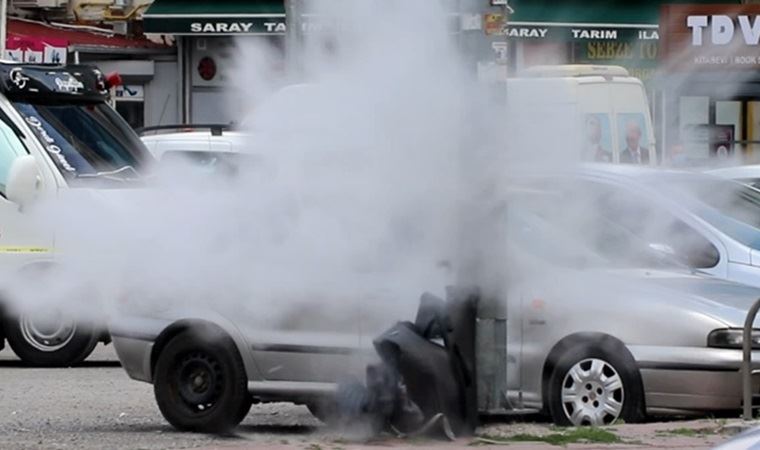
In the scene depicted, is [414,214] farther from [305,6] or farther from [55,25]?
[55,25]

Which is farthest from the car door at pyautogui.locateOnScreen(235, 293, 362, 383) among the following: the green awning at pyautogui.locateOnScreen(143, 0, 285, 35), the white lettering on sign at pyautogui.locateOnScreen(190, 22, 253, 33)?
the green awning at pyautogui.locateOnScreen(143, 0, 285, 35)

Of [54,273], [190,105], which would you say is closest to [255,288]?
[54,273]

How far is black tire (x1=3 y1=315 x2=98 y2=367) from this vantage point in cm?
1441

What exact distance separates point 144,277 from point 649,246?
3333mm

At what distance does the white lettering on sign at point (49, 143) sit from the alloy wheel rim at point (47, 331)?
1.32m

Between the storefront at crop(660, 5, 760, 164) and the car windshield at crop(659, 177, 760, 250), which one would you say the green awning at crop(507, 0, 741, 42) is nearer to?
the storefront at crop(660, 5, 760, 164)

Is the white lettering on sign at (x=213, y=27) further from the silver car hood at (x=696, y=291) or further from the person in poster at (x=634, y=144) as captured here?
the silver car hood at (x=696, y=291)

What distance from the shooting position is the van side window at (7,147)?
14.4 m

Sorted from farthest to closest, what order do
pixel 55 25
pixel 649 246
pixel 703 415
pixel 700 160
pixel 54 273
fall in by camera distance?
1. pixel 55 25
2. pixel 700 160
3. pixel 54 273
4. pixel 649 246
5. pixel 703 415

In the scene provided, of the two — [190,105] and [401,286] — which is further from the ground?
[190,105]

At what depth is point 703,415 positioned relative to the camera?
1021 cm

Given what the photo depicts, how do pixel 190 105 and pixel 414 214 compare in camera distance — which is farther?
pixel 190 105

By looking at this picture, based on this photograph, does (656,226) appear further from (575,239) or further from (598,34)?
(598,34)

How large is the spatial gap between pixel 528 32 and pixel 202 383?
10.3ft
